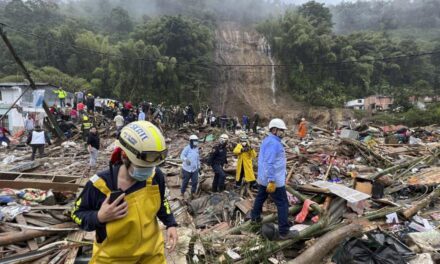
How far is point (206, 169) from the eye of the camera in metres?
10.0

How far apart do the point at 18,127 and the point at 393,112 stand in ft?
103

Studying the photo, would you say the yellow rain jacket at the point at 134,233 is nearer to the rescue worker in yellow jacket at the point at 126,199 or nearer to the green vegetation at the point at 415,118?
the rescue worker in yellow jacket at the point at 126,199

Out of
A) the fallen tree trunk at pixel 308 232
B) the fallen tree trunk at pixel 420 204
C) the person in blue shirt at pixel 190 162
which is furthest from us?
the person in blue shirt at pixel 190 162

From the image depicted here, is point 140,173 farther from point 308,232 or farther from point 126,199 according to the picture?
point 308,232

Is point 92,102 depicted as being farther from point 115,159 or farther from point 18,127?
point 115,159

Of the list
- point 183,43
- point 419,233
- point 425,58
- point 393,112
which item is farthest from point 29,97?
point 425,58

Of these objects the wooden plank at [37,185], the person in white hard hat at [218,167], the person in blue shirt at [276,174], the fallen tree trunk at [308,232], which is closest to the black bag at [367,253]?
the fallen tree trunk at [308,232]

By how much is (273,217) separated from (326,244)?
3.55ft

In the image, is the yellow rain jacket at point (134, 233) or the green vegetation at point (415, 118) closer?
the yellow rain jacket at point (134, 233)

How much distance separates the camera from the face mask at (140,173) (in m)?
1.95

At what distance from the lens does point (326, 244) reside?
4.27 m

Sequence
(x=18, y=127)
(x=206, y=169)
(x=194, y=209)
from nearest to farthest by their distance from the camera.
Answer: (x=194, y=209) < (x=206, y=169) < (x=18, y=127)

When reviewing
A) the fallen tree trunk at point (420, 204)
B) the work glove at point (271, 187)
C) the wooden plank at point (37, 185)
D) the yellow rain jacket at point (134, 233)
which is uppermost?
the yellow rain jacket at point (134, 233)

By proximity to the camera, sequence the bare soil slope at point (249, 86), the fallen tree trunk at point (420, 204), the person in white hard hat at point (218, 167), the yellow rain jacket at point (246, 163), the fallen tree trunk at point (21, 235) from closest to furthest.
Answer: the fallen tree trunk at point (21, 235) < the fallen tree trunk at point (420, 204) < the yellow rain jacket at point (246, 163) < the person in white hard hat at point (218, 167) < the bare soil slope at point (249, 86)
